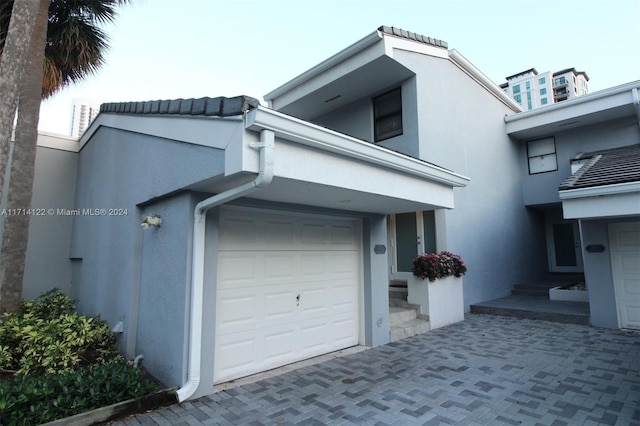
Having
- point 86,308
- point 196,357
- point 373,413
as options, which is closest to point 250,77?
point 86,308

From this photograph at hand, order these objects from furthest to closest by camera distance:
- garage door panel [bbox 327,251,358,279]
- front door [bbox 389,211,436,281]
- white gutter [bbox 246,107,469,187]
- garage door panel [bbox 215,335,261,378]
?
front door [bbox 389,211,436,281] < garage door panel [bbox 327,251,358,279] < garage door panel [bbox 215,335,261,378] < white gutter [bbox 246,107,469,187]

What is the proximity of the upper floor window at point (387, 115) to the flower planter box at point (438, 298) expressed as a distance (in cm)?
404

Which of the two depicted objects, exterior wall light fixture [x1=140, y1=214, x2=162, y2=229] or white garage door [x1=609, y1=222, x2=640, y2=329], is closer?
exterior wall light fixture [x1=140, y1=214, x2=162, y2=229]

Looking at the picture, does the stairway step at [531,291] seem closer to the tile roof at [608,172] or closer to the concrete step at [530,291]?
the concrete step at [530,291]

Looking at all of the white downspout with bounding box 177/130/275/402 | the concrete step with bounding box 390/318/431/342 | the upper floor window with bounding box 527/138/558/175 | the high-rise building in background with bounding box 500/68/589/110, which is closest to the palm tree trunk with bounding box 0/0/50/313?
the white downspout with bounding box 177/130/275/402

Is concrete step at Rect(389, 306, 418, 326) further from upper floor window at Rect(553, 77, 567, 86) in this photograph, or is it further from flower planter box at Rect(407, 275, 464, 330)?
upper floor window at Rect(553, 77, 567, 86)

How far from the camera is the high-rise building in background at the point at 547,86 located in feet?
212

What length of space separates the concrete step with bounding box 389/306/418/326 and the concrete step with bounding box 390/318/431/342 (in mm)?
96

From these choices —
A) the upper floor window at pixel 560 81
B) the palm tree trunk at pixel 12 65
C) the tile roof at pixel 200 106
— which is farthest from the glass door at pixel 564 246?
the upper floor window at pixel 560 81

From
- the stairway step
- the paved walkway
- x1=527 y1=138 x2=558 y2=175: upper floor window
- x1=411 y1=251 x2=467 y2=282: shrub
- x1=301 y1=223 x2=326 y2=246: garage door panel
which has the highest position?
x1=527 y1=138 x2=558 y2=175: upper floor window

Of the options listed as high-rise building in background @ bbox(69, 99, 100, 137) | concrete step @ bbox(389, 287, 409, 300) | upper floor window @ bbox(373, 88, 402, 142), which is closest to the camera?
concrete step @ bbox(389, 287, 409, 300)

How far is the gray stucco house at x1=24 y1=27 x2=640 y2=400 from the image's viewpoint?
399 centimetres

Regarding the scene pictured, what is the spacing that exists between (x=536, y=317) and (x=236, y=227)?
780 centimetres

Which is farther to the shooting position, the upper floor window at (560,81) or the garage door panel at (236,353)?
the upper floor window at (560,81)
